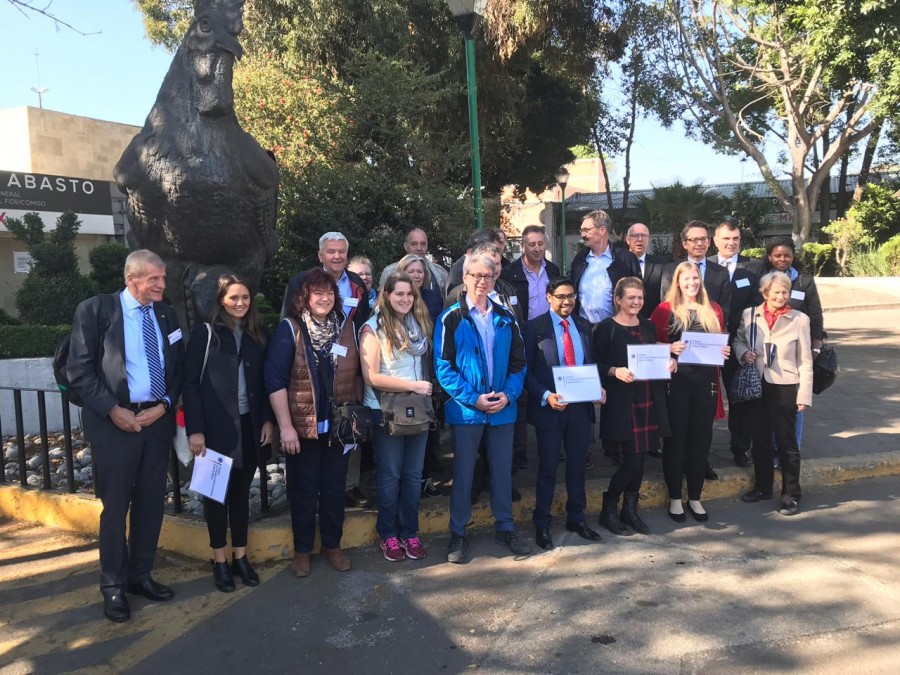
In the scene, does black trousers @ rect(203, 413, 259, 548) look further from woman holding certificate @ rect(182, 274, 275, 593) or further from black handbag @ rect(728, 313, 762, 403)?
black handbag @ rect(728, 313, 762, 403)

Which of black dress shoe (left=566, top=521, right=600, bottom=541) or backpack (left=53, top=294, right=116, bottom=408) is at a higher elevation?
backpack (left=53, top=294, right=116, bottom=408)

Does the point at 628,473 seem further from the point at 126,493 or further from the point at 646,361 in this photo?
the point at 126,493

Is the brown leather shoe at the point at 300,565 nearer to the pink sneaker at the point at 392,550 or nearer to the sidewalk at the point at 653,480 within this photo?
the sidewalk at the point at 653,480

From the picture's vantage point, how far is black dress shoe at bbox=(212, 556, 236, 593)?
366 centimetres

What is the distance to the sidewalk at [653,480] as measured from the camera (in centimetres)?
415

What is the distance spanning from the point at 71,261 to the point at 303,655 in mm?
8222

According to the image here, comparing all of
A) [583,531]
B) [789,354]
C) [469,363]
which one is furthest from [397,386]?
[789,354]

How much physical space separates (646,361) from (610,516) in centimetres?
107

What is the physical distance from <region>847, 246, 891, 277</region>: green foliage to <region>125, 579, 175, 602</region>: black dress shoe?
940 inches

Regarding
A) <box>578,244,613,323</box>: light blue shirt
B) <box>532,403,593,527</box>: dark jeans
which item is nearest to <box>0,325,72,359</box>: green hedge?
<box>578,244,613,323</box>: light blue shirt

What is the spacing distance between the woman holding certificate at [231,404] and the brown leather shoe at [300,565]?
0.22 meters

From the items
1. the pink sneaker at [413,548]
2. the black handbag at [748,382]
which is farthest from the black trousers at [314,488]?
the black handbag at [748,382]

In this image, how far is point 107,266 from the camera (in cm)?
965

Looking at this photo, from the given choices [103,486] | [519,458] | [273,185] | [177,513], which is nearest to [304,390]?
[103,486]
